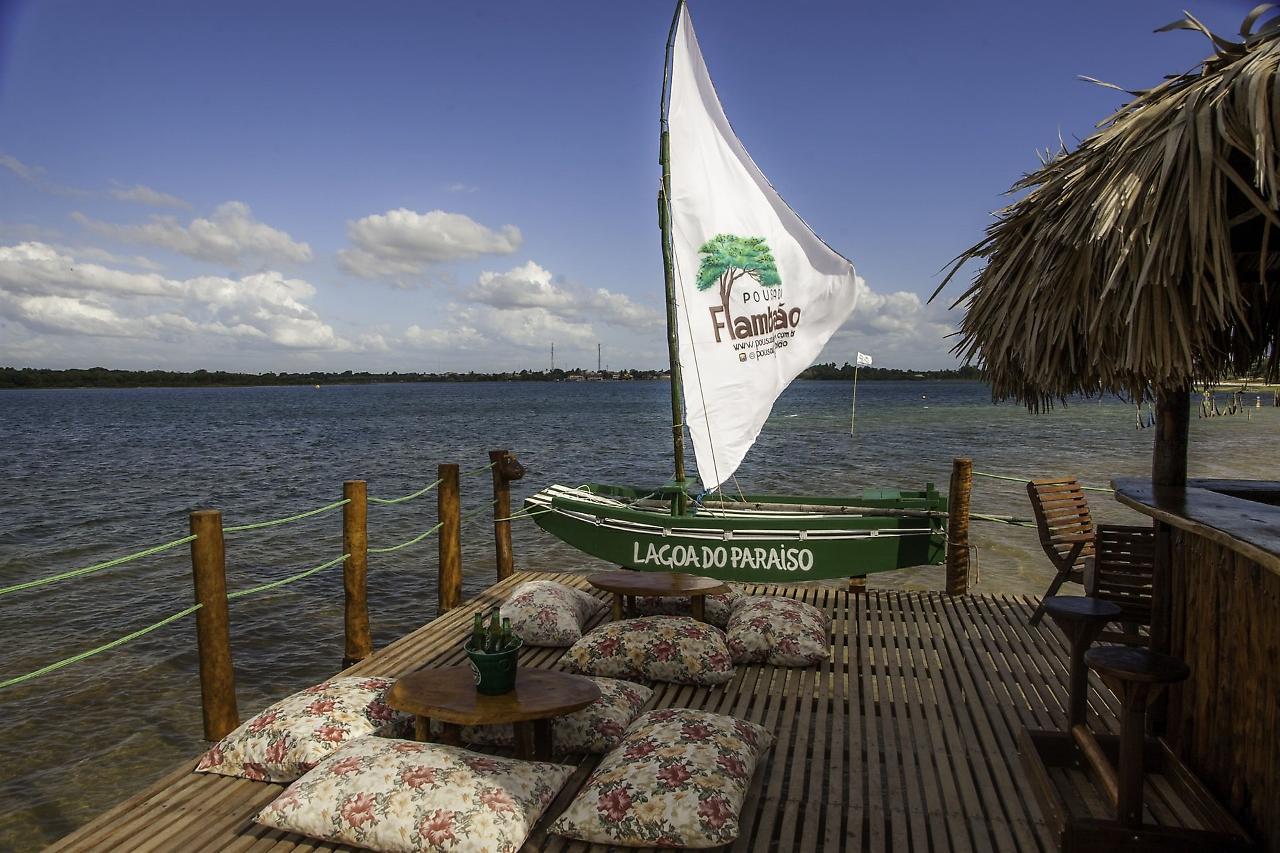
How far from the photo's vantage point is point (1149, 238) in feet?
10.9

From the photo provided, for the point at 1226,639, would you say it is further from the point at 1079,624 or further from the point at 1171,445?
the point at 1171,445

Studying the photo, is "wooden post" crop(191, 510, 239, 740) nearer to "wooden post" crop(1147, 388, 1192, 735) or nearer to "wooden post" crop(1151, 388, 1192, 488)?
"wooden post" crop(1147, 388, 1192, 735)

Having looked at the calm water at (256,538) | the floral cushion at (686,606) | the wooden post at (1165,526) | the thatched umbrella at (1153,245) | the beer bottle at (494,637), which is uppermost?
the thatched umbrella at (1153,245)

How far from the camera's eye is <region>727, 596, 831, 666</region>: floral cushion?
6.09 m

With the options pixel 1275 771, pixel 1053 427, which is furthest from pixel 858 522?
pixel 1053 427

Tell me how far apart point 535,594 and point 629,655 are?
1.46 metres

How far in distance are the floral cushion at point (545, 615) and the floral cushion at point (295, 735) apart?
6.08 feet

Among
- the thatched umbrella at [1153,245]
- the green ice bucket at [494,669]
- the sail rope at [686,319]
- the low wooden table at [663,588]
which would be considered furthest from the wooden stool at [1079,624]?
the sail rope at [686,319]

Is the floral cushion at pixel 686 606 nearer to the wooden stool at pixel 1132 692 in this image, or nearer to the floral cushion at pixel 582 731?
the floral cushion at pixel 582 731

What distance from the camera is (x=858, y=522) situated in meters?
8.84

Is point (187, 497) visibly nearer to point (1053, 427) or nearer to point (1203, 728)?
point (1203, 728)

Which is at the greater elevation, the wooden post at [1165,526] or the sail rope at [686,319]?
the sail rope at [686,319]

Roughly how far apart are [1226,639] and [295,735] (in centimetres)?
477

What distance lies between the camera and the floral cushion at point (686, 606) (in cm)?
713
